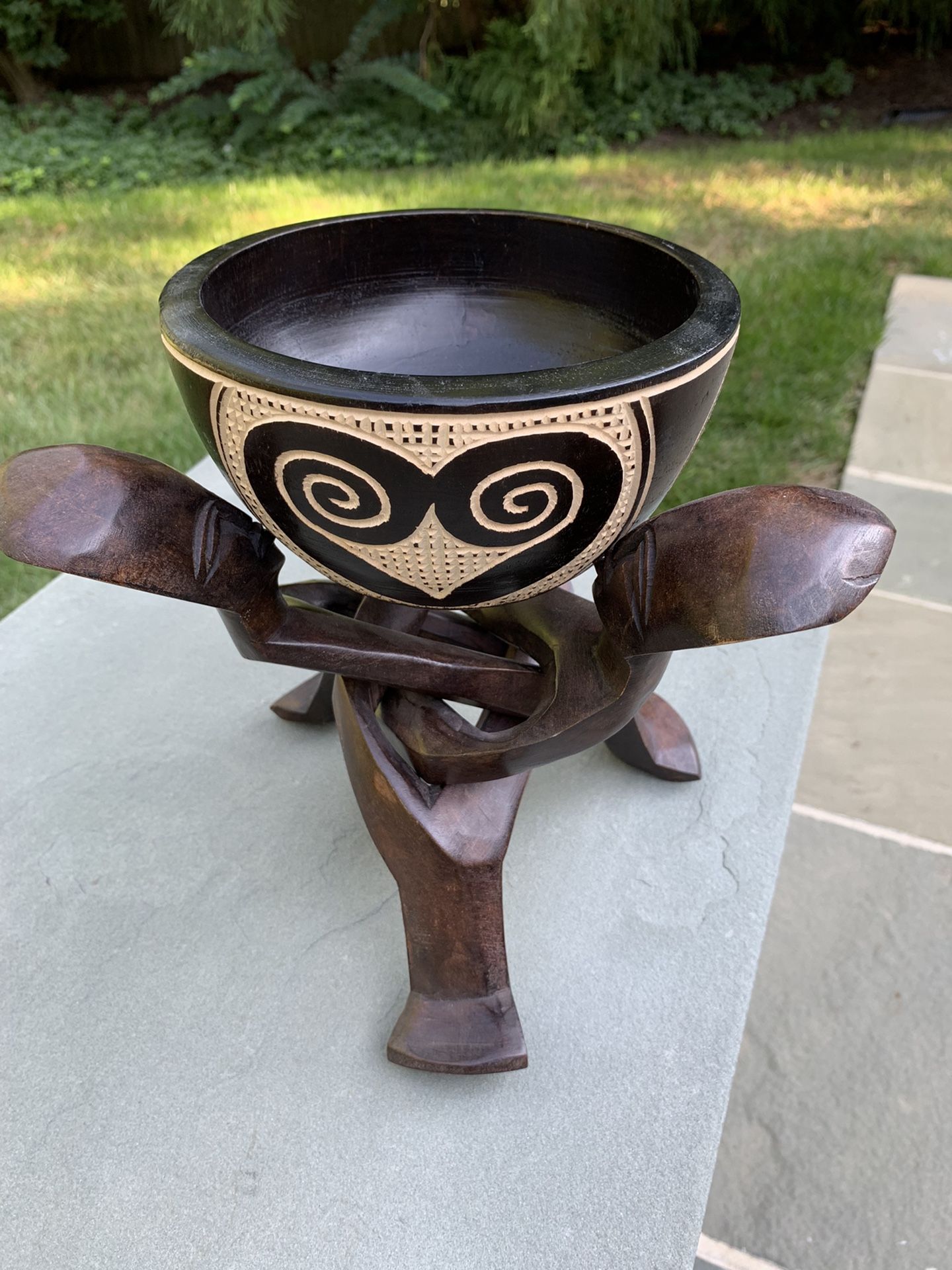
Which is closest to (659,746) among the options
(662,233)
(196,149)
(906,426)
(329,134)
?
(906,426)

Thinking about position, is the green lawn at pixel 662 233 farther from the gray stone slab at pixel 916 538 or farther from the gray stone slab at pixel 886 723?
the gray stone slab at pixel 886 723

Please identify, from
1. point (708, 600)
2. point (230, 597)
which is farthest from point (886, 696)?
point (230, 597)

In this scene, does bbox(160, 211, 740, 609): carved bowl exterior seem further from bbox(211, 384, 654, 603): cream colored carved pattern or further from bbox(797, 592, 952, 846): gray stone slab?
bbox(797, 592, 952, 846): gray stone slab

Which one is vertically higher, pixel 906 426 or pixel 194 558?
pixel 194 558

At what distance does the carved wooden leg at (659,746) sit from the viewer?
4.02 ft

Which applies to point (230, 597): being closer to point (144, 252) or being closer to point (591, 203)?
point (144, 252)

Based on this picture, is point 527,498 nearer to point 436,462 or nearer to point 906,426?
point 436,462

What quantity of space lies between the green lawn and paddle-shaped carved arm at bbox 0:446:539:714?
107cm

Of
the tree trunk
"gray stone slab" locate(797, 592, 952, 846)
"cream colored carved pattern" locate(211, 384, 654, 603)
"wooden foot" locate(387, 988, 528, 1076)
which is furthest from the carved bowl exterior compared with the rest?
the tree trunk

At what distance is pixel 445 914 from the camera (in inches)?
36.9

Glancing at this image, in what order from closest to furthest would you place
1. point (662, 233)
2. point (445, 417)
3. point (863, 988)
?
1. point (445, 417)
2. point (863, 988)
3. point (662, 233)

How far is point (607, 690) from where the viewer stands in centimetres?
87

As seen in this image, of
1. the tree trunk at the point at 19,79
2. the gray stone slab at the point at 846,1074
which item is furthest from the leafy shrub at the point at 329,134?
the gray stone slab at the point at 846,1074

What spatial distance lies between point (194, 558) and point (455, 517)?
0.76 feet
